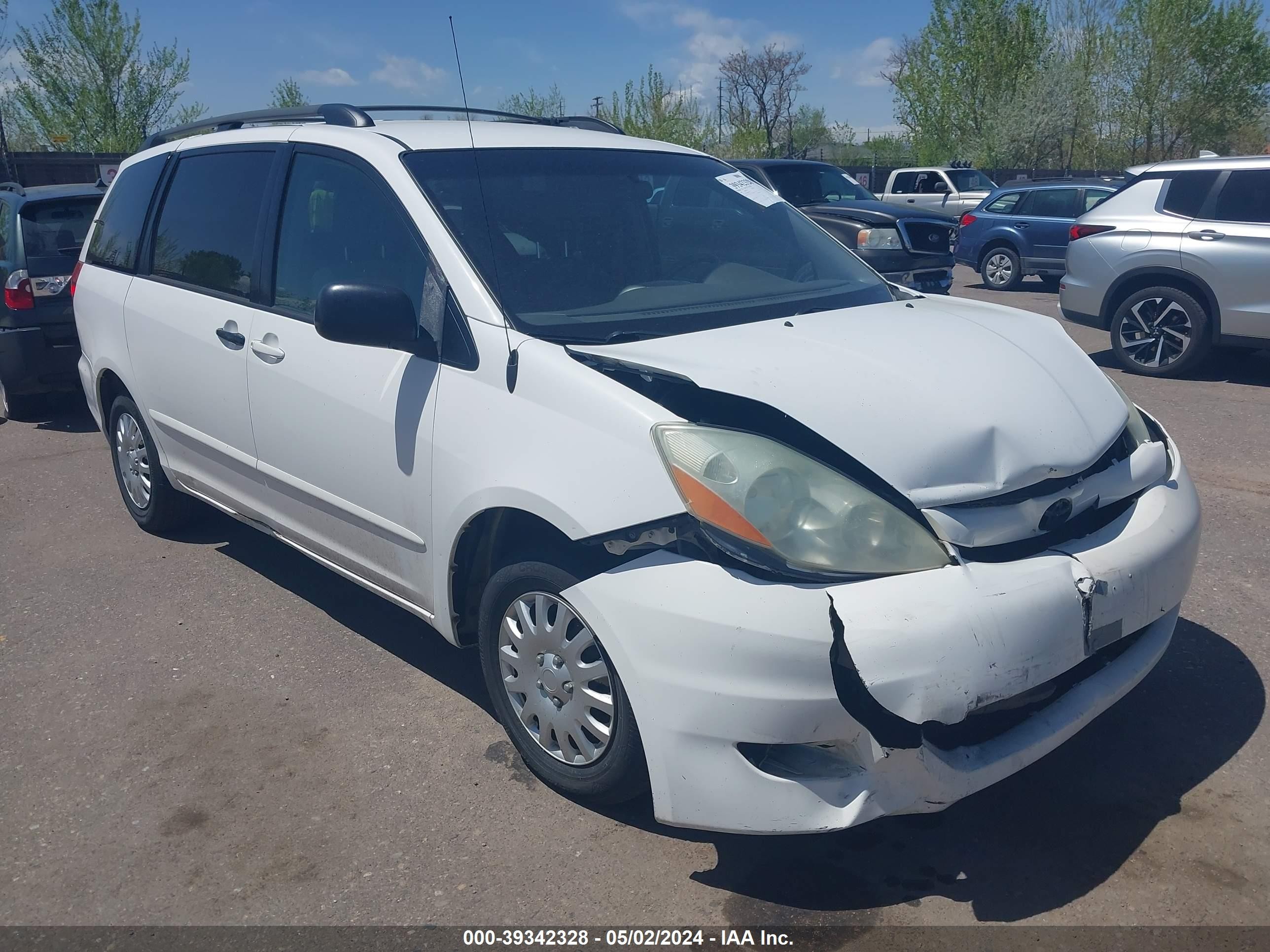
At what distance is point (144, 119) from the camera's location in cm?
3328

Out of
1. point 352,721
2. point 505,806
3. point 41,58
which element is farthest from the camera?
point 41,58

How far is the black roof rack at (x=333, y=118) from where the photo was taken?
4.11 m

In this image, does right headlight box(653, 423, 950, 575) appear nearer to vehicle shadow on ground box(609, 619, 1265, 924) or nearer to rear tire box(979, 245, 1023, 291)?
vehicle shadow on ground box(609, 619, 1265, 924)

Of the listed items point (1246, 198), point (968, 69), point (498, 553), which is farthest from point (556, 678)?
point (968, 69)

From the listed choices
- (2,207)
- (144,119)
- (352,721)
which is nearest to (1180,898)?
(352,721)

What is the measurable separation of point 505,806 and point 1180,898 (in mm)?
1800

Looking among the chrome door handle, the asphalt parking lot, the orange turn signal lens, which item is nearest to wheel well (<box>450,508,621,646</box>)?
the orange turn signal lens

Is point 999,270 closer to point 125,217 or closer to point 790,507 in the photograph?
point 125,217

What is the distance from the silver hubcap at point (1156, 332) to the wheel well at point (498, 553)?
741cm

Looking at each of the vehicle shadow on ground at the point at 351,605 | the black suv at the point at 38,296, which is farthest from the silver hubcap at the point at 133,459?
the black suv at the point at 38,296

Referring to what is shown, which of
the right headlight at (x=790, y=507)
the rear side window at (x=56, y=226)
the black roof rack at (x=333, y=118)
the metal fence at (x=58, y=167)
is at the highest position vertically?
the metal fence at (x=58, y=167)

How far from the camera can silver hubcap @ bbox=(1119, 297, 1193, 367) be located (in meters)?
8.69

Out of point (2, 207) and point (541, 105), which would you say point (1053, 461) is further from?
point (541, 105)

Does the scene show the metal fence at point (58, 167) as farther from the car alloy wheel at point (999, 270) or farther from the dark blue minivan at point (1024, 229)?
the car alloy wheel at point (999, 270)
